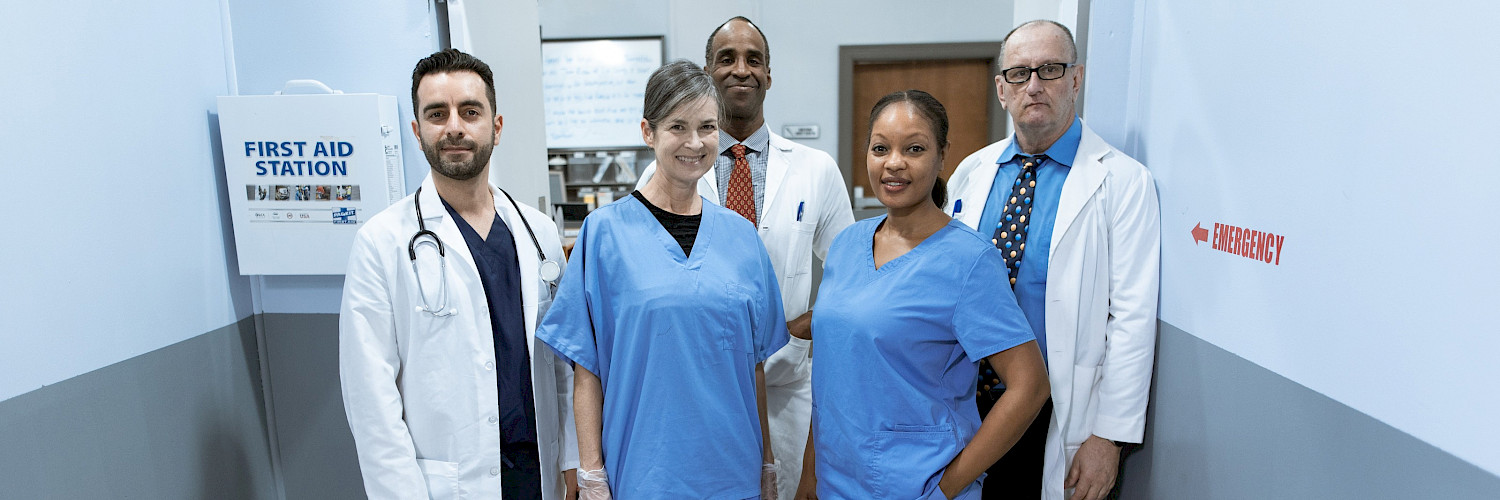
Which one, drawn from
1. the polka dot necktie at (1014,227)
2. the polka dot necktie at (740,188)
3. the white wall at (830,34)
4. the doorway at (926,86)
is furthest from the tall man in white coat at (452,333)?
the doorway at (926,86)

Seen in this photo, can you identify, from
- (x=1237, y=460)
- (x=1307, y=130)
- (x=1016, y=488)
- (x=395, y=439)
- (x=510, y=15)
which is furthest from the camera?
(x=510, y=15)

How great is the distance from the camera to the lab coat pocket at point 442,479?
4.43ft

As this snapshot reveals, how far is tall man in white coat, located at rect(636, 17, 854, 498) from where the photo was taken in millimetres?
1675

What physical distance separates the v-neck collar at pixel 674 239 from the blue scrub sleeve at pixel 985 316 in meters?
0.44

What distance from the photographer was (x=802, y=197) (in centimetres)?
169

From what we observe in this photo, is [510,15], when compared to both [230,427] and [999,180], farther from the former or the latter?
[999,180]

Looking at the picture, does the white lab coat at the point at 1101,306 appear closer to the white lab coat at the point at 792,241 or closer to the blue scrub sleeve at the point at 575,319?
the white lab coat at the point at 792,241

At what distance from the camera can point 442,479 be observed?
135 cm

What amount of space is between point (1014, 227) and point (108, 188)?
1.78 metres

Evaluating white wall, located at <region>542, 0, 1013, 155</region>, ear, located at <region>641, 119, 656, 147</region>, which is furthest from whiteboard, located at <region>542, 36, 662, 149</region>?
ear, located at <region>641, 119, 656, 147</region>

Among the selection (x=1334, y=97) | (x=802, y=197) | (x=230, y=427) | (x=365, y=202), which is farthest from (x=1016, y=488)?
(x=230, y=427)

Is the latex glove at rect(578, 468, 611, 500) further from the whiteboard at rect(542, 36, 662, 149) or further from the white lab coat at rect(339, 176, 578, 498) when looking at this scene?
the whiteboard at rect(542, 36, 662, 149)

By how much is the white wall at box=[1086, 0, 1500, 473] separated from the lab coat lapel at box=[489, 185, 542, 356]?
1.18m

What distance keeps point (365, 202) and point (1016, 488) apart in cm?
154
